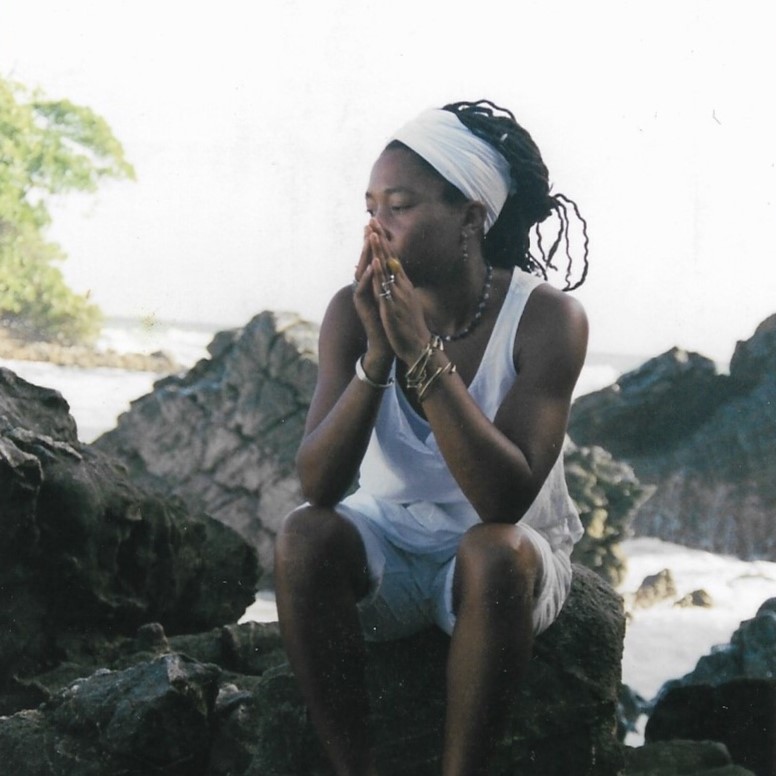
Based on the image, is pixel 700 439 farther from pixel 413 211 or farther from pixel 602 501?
pixel 413 211

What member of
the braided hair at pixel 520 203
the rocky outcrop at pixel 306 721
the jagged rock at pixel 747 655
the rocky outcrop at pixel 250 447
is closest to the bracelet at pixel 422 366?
the braided hair at pixel 520 203

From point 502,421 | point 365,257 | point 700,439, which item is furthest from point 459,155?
point 700,439

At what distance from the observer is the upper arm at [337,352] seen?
2674mm

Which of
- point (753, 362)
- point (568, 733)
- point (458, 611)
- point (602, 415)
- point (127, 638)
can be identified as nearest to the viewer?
point (458, 611)

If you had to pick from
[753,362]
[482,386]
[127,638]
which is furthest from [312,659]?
[753,362]

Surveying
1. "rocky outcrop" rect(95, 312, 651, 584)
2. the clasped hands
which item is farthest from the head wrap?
"rocky outcrop" rect(95, 312, 651, 584)

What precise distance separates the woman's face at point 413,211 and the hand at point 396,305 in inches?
5.0

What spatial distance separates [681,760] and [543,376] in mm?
1699

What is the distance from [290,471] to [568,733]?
143 inches

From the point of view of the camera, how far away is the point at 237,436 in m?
6.36

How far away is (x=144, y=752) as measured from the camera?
9.96 feet

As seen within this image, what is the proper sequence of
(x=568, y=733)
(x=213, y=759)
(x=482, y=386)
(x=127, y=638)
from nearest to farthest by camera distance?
(x=482, y=386) < (x=568, y=733) < (x=213, y=759) < (x=127, y=638)

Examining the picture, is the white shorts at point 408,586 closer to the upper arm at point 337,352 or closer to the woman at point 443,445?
the woman at point 443,445

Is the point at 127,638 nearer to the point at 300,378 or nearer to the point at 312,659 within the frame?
the point at 312,659
